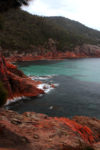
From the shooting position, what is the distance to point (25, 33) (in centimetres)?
8575

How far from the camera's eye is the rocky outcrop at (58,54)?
7594 centimetres

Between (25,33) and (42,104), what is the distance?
73491mm

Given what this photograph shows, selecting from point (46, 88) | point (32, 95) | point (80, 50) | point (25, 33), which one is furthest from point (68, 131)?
point (80, 50)

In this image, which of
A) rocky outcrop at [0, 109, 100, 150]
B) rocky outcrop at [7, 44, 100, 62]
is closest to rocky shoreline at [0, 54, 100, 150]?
rocky outcrop at [0, 109, 100, 150]

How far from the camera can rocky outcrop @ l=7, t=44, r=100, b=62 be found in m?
75.9

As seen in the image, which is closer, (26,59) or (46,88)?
(46,88)

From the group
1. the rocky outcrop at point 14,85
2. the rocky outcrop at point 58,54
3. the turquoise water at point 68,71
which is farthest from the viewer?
the rocky outcrop at point 58,54

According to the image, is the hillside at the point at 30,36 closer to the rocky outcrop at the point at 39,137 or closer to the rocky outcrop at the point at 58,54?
the rocky outcrop at the point at 58,54

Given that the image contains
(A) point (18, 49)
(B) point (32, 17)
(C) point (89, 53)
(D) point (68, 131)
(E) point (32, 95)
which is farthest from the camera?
(C) point (89, 53)

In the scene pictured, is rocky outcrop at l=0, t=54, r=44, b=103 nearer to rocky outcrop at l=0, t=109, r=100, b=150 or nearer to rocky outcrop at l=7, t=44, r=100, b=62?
rocky outcrop at l=0, t=109, r=100, b=150

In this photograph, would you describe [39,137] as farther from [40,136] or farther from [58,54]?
[58,54]

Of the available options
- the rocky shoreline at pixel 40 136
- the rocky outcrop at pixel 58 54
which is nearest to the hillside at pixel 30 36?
the rocky outcrop at pixel 58 54

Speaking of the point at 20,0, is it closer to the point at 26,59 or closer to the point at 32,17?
the point at 26,59

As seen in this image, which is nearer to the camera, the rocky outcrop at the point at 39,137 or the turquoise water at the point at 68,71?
the rocky outcrop at the point at 39,137
